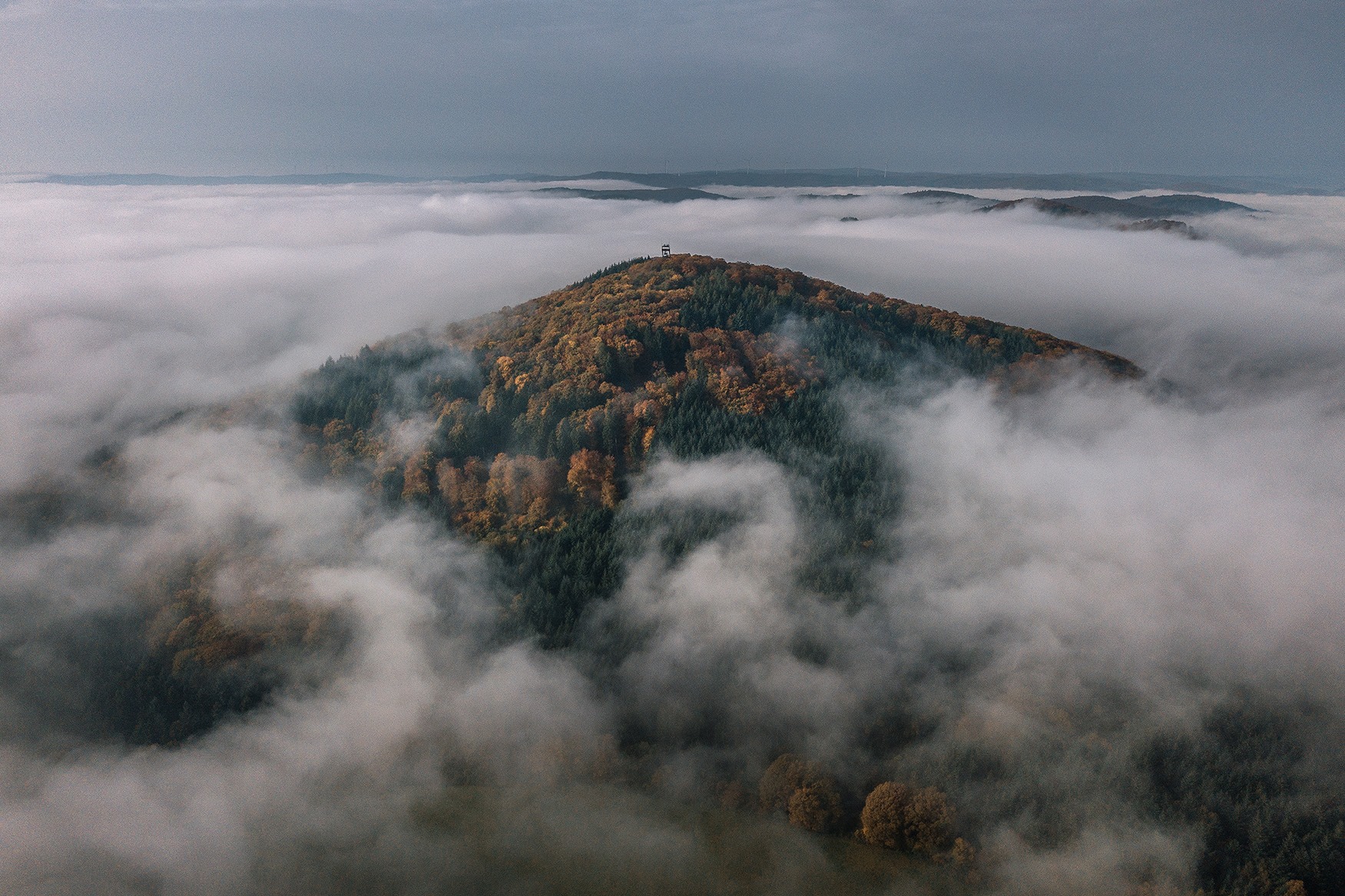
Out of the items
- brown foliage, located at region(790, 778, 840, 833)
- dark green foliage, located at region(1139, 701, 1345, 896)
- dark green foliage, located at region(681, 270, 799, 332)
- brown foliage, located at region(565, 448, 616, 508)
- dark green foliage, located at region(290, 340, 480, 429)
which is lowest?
brown foliage, located at region(790, 778, 840, 833)

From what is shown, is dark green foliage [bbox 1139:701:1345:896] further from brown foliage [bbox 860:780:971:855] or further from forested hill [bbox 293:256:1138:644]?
forested hill [bbox 293:256:1138:644]

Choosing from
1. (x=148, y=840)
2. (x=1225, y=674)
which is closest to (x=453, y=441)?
(x=148, y=840)

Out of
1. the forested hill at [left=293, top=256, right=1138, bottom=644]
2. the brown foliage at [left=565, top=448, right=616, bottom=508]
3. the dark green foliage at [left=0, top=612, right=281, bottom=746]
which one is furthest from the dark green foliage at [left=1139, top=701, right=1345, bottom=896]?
the dark green foliage at [left=0, top=612, right=281, bottom=746]

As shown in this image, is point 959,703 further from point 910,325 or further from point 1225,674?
point 910,325

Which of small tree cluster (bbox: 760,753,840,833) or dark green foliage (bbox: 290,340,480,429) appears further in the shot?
dark green foliage (bbox: 290,340,480,429)

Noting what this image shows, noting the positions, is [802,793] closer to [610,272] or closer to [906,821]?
[906,821]

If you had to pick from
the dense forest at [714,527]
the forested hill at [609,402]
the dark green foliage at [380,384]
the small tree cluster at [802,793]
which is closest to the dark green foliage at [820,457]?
the forested hill at [609,402]

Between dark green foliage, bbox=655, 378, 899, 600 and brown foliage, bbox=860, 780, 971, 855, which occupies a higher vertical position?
dark green foliage, bbox=655, 378, 899, 600

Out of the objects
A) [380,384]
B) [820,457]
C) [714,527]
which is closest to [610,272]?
[380,384]
